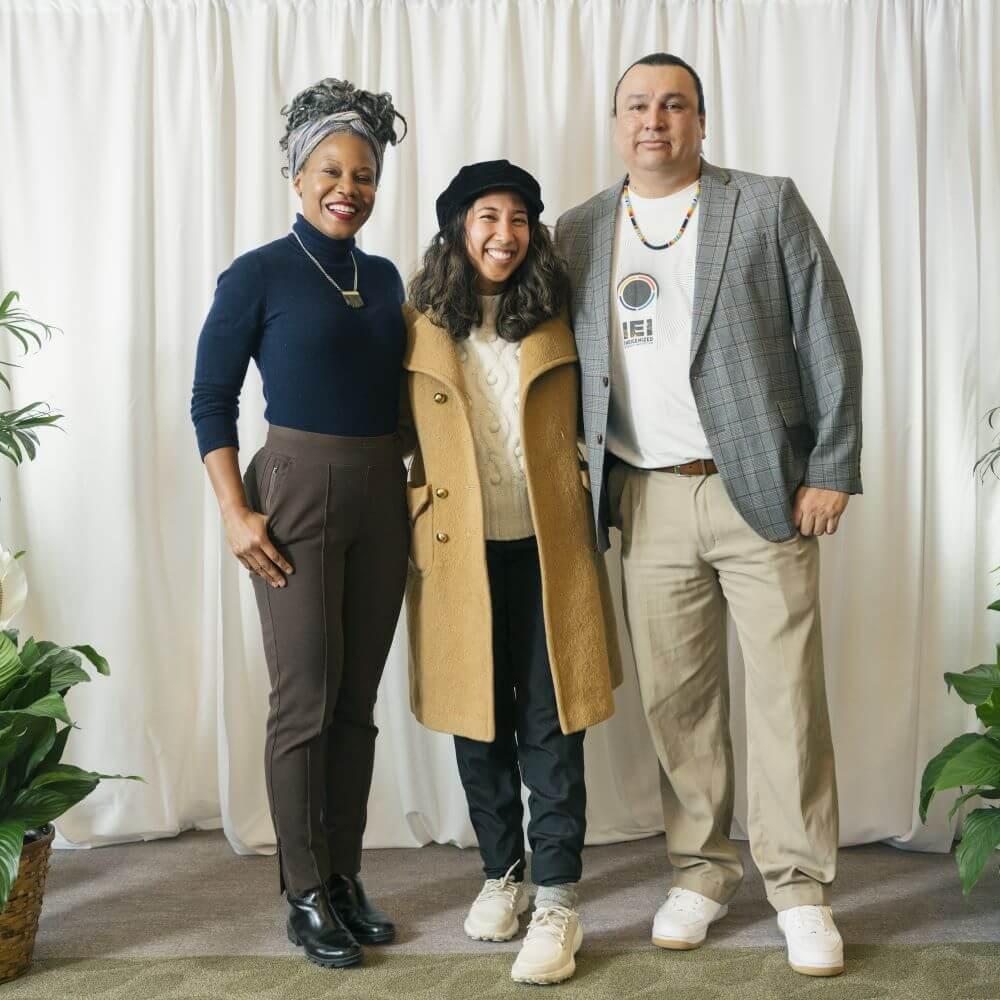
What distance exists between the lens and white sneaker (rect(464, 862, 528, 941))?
224 centimetres

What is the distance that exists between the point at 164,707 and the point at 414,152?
5.18 feet

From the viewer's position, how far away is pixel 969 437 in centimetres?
276

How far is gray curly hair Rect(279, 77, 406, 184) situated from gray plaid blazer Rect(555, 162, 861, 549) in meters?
0.63

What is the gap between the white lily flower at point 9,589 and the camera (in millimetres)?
2188

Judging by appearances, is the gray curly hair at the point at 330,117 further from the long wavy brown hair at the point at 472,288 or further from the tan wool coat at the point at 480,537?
the tan wool coat at the point at 480,537

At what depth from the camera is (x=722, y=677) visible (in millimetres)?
2328

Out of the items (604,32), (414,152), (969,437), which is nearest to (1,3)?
(414,152)

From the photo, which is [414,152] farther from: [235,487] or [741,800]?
[741,800]

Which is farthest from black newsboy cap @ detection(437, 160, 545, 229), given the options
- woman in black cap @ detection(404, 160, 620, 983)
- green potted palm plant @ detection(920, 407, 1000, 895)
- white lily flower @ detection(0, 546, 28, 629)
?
green potted palm plant @ detection(920, 407, 1000, 895)

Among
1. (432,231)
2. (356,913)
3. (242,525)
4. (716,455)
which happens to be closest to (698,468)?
(716,455)

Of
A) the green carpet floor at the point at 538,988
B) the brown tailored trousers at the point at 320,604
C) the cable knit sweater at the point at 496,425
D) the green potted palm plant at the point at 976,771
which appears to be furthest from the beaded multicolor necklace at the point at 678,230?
the green carpet floor at the point at 538,988

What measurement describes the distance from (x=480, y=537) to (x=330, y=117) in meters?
0.85

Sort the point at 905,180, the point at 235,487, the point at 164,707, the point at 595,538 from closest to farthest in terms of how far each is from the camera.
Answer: the point at 235,487
the point at 595,538
the point at 905,180
the point at 164,707

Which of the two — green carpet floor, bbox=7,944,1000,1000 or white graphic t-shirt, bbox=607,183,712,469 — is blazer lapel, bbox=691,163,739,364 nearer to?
white graphic t-shirt, bbox=607,183,712,469
